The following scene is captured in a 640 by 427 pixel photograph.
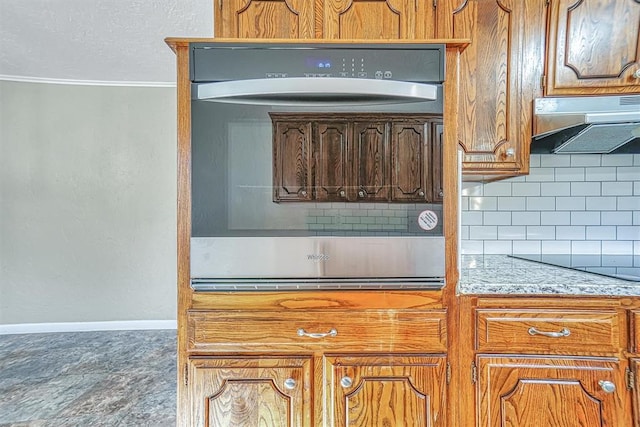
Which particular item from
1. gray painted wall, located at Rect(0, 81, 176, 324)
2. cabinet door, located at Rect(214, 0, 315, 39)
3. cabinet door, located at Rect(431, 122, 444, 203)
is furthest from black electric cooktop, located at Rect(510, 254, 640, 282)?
gray painted wall, located at Rect(0, 81, 176, 324)

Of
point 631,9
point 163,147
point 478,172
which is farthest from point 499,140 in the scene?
point 163,147

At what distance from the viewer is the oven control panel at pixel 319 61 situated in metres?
0.97

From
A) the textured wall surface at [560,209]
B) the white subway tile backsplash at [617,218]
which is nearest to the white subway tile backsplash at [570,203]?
the textured wall surface at [560,209]

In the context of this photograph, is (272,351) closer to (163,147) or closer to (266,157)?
(266,157)

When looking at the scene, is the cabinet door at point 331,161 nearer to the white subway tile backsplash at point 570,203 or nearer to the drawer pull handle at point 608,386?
the drawer pull handle at point 608,386

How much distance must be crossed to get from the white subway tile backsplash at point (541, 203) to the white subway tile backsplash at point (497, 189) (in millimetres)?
109

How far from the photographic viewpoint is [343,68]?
3.20ft

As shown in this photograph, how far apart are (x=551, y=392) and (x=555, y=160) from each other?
110cm

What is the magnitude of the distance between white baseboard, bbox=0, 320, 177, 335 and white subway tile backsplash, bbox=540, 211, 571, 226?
10.0ft

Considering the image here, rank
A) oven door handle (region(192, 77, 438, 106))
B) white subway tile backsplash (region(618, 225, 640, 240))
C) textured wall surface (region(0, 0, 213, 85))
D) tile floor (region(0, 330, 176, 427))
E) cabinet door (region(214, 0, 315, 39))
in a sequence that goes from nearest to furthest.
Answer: oven door handle (region(192, 77, 438, 106)), cabinet door (region(214, 0, 315, 39)), white subway tile backsplash (region(618, 225, 640, 240)), tile floor (region(0, 330, 176, 427)), textured wall surface (region(0, 0, 213, 85))

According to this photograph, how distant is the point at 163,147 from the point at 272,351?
2646mm

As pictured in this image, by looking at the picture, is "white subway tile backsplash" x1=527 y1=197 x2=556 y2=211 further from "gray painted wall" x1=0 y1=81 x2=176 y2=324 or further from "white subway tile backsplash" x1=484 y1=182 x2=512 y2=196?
"gray painted wall" x1=0 y1=81 x2=176 y2=324

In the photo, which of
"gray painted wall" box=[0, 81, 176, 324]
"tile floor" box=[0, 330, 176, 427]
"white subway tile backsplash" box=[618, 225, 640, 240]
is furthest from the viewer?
"gray painted wall" box=[0, 81, 176, 324]

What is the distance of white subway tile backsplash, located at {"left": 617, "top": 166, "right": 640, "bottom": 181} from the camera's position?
1551 millimetres
